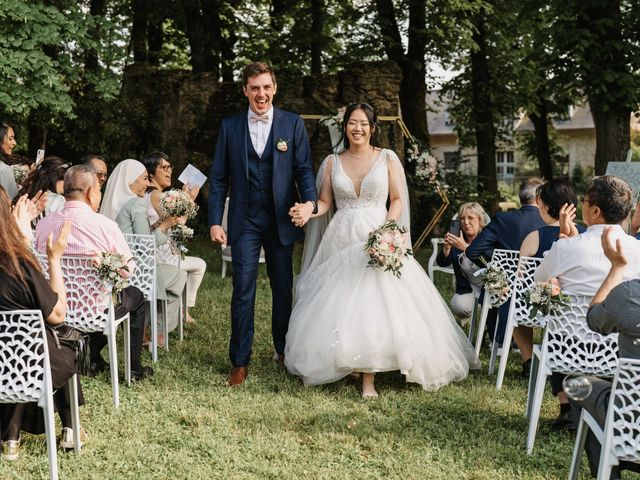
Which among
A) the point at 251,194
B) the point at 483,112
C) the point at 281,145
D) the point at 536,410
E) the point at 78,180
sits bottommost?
the point at 536,410

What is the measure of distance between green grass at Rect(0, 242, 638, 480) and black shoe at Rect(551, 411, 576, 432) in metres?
0.07

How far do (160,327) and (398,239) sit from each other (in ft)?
8.63

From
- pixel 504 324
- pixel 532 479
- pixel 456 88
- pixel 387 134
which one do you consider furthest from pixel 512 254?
pixel 456 88

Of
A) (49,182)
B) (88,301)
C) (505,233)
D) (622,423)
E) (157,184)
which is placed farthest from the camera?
(157,184)

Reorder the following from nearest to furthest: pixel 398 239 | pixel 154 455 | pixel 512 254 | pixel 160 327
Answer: pixel 154 455 < pixel 398 239 < pixel 512 254 < pixel 160 327

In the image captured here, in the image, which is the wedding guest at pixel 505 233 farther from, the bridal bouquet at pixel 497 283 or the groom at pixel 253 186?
the groom at pixel 253 186

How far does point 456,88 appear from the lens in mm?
19656

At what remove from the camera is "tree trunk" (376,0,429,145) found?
15.7 m

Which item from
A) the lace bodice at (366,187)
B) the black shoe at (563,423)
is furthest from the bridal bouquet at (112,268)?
the black shoe at (563,423)

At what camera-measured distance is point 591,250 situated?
14.1ft

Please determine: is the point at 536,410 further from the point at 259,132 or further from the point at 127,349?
the point at 127,349

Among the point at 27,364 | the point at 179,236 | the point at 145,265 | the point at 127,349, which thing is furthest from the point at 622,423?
the point at 179,236

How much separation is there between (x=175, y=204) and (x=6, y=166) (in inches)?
86.8

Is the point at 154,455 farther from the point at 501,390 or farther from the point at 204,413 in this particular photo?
the point at 501,390
